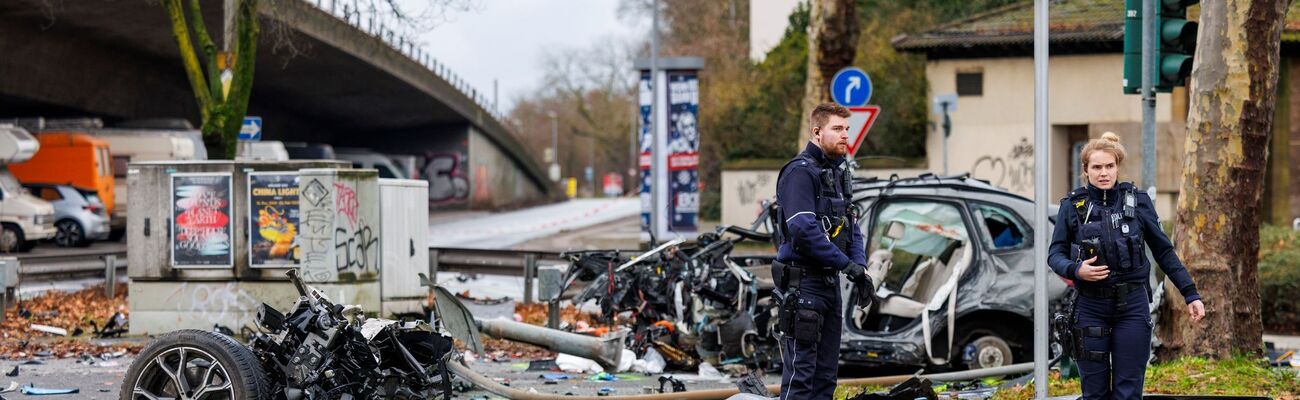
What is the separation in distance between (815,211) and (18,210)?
937 inches

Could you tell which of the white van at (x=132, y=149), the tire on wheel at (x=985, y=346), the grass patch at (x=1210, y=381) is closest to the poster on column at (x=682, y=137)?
the white van at (x=132, y=149)

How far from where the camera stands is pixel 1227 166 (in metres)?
8.66

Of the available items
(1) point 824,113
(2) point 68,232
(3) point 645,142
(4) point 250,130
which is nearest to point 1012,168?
(3) point 645,142

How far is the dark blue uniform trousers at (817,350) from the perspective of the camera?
6938 millimetres

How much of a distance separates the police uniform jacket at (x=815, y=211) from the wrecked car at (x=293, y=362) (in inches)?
82.6

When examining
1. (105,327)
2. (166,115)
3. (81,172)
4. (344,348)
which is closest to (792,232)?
(344,348)

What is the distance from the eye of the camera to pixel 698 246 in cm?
1111

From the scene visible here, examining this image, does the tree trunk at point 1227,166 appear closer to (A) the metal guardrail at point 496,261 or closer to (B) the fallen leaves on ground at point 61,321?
(B) the fallen leaves on ground at point 61,321

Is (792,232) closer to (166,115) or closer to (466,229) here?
(466,229)

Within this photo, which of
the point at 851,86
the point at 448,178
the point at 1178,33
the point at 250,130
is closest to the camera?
the point at 1178,33

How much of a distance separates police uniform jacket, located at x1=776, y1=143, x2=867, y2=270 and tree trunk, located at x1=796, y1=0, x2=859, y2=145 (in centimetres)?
1514

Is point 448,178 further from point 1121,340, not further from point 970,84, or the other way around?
point 1121,340

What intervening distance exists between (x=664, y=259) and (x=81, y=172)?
23.6 metres

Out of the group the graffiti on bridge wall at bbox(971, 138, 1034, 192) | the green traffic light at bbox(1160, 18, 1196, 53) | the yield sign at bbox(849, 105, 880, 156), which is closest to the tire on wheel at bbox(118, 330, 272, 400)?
the green traffic light at bbox(1160, 18, 1196, 53)
